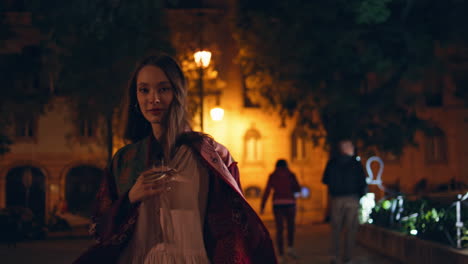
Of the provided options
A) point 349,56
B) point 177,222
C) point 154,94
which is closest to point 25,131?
point 349,56

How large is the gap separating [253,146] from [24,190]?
39.2 ft

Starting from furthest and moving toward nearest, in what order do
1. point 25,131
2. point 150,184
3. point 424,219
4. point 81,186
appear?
1. point 81,186
2. point 25,131
3. point 424,219
4. point 150,184

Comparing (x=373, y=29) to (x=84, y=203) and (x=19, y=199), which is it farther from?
(x=19, y=199)

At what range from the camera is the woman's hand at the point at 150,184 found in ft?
Result: 7.94

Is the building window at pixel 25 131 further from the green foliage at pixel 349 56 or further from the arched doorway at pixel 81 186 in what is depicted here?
the green foliage at pixel 349 56

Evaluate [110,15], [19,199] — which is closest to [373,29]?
[110,15]

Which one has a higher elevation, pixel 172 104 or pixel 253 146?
pixel 253 146

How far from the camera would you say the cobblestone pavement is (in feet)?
43.2

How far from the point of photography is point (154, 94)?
8.46 feet

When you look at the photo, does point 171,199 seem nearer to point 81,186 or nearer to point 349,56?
point 349,56

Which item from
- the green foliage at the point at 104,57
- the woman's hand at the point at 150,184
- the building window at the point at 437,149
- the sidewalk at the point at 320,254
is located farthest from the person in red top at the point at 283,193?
the building window at the point at 437,149

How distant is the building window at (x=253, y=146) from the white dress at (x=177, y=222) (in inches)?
1163

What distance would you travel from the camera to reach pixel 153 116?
2592 mm

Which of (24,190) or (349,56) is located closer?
(349,56)
